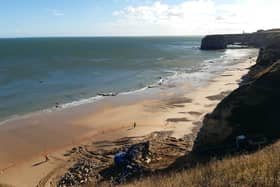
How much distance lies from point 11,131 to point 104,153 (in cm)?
985

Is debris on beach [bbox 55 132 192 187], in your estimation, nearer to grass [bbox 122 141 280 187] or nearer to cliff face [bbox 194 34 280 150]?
cliff face [bbox 194 34 280 150]

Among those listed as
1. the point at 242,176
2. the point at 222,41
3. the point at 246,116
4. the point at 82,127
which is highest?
the point at 222,41

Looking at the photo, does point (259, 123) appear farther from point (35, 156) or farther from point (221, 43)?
point (221, 43)

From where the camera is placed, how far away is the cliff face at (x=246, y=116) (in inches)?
646

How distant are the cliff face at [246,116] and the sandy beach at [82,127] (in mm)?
6597

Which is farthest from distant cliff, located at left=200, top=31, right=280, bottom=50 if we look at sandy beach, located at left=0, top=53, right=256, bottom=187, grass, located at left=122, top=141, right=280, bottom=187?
grass, located at left=122, top=141, right=280, bottom=187

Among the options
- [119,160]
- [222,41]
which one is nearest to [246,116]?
[119,160]

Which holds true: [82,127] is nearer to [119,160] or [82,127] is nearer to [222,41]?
[119,160]

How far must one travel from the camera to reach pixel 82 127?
28.0 m

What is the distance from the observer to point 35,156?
72.3ft

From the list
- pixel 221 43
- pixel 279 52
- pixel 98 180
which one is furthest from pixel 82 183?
pixel 221 43

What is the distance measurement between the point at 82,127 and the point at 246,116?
14.9 m

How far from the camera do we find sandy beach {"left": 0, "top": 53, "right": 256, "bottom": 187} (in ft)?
67.2

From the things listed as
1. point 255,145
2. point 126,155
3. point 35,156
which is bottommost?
point 35,156
